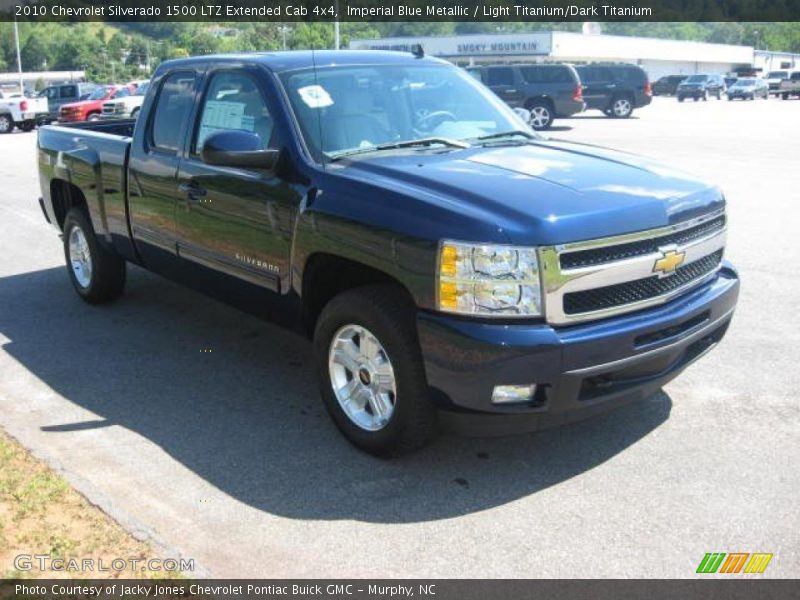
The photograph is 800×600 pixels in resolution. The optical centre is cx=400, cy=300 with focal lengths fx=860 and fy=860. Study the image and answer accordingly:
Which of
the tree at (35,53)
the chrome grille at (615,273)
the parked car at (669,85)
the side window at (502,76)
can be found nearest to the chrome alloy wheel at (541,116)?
the side window at (502,76)

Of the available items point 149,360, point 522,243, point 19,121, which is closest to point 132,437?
point 149,360

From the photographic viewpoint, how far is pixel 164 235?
561 centimetres

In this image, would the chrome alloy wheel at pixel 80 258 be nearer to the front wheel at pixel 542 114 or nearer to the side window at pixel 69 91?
the front wheel at pixel 542 114

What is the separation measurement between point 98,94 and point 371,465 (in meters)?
32.5

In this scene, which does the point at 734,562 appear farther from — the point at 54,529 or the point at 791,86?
the point at 791,86

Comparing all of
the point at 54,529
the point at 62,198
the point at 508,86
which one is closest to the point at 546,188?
the point at 54,529

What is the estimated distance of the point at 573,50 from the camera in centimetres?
6719

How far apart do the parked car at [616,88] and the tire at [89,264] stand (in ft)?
86.6

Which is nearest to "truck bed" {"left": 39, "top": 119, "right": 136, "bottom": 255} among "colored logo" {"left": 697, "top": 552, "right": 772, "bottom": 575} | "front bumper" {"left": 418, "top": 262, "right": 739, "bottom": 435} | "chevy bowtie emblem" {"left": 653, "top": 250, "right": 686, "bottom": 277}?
"front bumper" {"left": 418, "top": 262, "right": 739, "bottom": 435}

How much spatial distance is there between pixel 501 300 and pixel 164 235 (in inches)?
113

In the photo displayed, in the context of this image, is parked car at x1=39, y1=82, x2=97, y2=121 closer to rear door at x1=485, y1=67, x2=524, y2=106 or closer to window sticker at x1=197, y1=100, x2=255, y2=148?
rear door at x1=485, y1=67, x2=524, y2=106

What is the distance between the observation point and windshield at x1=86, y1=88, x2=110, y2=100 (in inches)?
1290

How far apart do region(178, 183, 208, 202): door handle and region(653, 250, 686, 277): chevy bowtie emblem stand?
2.66m
